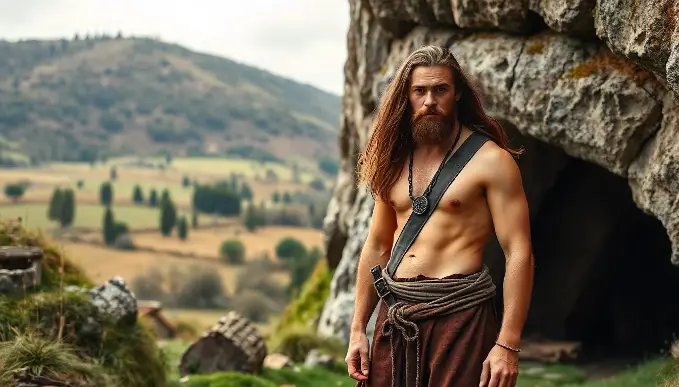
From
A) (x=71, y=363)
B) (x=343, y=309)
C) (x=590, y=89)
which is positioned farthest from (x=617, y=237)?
(x=71, y=363)

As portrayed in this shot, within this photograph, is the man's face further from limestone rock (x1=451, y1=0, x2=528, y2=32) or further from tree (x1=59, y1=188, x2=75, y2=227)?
tree (x1=59, y1=188, x2=75, y2=227)

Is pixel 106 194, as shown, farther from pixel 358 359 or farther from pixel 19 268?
pixel 358 359

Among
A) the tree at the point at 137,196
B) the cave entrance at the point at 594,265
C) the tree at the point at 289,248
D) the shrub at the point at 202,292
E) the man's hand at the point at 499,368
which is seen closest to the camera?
the man's hand at the point at 499,368

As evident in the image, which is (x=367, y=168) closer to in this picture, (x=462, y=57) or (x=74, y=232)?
(x=462, y=57)

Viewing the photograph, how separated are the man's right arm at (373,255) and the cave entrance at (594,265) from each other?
698 centimetres

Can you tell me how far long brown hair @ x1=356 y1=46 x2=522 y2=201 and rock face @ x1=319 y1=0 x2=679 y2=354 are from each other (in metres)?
0.52

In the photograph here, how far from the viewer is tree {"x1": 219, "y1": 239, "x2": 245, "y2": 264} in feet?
214

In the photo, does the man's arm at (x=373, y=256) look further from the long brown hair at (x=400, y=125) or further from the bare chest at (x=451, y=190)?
the bare chest at (x=451, y=190)

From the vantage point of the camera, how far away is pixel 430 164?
5516mm

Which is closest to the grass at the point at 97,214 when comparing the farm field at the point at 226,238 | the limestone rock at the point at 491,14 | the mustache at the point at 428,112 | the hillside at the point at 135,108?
the farm field at the point at 226,238

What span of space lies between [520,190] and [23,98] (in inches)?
5310

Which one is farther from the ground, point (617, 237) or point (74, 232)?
point (617, 237)

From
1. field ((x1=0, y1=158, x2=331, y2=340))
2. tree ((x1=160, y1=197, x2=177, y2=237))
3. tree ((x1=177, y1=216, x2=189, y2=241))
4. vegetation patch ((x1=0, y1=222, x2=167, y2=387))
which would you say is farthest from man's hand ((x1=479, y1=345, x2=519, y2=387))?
tree ((x1=160, y1=197, x2=177, y2=237))

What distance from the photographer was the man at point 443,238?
5160 millimetres
